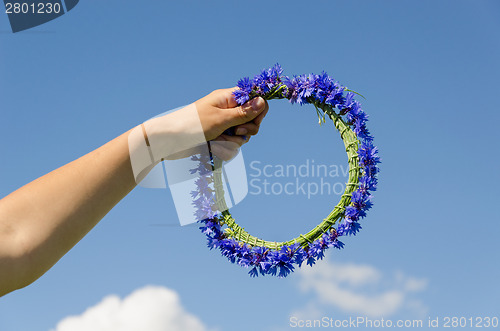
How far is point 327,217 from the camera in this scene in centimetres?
298

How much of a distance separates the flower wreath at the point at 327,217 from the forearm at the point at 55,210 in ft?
3.44

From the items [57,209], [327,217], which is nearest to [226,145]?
[327,217]

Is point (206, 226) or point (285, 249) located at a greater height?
point (206, 226)

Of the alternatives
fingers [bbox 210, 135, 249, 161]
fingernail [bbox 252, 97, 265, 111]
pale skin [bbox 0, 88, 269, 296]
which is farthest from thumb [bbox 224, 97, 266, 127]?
pale skin [bbox 0, 88, 269, 296]

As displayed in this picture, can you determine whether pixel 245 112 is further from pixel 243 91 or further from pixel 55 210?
pixel 55 210

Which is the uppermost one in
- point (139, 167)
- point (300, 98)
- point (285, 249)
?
point (300, 98)

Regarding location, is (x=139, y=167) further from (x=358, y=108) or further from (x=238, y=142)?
(x=358, y=108)

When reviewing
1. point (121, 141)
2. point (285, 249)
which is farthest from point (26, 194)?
point (285, 249)

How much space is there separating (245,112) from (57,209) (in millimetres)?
1262

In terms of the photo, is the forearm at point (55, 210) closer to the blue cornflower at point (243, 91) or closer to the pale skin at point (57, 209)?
the pale skin at point (57, 209)

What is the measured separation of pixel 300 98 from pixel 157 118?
3.16 ft

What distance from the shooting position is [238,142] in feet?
9.62

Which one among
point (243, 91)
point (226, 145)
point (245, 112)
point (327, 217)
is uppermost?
point (243, 91)

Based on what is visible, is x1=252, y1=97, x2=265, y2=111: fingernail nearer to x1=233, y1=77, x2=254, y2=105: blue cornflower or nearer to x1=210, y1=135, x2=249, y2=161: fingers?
x1=233, y1=77, x2=254, y2=105: blue cornflower
